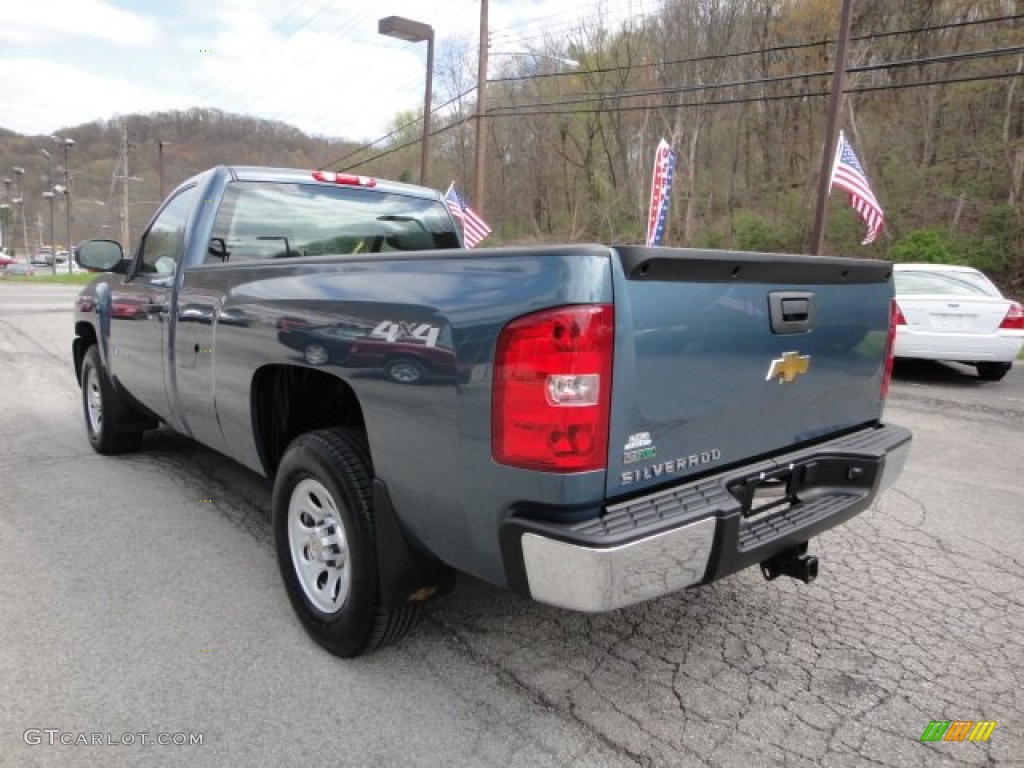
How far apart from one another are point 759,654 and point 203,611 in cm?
224

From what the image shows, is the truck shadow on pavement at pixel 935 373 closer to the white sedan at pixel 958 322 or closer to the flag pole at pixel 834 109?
the white sedan at pixel 958 322

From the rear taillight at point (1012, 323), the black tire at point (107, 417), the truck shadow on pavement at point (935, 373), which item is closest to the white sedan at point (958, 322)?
the rear taillight at point (1012, 323)

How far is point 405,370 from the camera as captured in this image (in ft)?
7.07

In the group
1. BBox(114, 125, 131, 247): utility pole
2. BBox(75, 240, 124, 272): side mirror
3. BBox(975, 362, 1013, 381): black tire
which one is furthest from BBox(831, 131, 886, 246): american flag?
BBox(114, 125, 131, 247): utility pole

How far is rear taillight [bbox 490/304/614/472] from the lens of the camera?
183cm

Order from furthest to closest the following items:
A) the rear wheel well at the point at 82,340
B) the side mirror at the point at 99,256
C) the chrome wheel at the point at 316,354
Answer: the rear wheel well at the point at 82,340, the side mirror at the point at 99,256, the chrome wheel at the point at 316,354

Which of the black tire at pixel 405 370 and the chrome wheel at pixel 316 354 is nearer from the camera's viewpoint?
→ the black tire at pixel 405 370

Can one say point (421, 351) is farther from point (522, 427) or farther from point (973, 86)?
point (973, 86)

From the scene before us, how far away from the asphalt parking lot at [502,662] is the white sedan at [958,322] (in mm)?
5662

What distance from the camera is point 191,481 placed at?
463 cm

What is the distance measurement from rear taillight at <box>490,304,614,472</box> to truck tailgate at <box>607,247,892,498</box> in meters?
0.06

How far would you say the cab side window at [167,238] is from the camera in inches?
153

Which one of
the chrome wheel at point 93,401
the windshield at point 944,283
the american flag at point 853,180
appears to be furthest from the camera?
the american flag at point 853,180

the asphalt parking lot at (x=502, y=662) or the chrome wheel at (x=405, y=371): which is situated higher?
the chrome wheel at (x=405, y=371)
